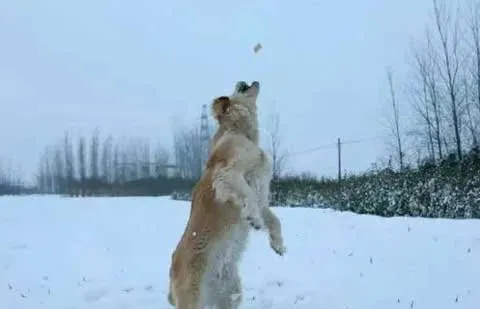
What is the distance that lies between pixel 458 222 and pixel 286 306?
15.3 feet

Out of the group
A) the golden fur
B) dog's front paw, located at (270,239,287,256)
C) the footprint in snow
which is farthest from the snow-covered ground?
the golden fur

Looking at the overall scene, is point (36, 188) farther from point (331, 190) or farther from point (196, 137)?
point (331, 190)

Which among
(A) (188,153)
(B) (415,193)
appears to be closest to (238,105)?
(B) (415,193)

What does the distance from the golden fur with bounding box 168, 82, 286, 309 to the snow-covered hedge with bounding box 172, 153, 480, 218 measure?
943 cm

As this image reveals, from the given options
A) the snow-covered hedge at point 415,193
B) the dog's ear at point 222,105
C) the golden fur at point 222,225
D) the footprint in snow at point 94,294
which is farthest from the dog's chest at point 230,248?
the snow-covered hedge at point 415,193

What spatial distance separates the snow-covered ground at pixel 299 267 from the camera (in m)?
6.97

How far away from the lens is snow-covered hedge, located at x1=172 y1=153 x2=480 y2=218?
14508 millimetres

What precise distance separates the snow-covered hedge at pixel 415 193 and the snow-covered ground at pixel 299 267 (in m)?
3.39

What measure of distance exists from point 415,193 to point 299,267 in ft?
26.8

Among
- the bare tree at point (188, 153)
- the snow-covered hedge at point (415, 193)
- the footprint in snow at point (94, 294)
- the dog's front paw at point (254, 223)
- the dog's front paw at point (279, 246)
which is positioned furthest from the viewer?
the bare tree at point (188, 153)

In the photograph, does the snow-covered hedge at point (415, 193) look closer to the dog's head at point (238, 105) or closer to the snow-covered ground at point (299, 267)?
the snow-covered ground at point (299, 267)

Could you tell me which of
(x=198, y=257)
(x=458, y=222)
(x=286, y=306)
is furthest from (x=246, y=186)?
(x=458, y=222)

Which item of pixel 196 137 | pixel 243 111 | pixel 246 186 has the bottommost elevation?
A: pixel 246 186

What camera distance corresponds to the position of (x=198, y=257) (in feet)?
17.7
